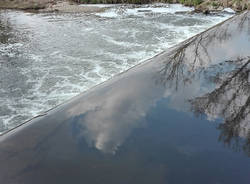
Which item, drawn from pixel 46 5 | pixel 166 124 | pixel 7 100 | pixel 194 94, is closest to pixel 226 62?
pixel 194 94

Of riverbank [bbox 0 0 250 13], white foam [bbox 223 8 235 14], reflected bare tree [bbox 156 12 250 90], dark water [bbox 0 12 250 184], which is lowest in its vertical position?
dark water [bbox 0 12 250 184]

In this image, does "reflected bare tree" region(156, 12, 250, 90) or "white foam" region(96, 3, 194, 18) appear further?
"white foam" region(96, 3, 194, 18)

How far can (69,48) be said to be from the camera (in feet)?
17.7

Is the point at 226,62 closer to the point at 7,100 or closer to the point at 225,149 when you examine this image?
the point at 225,149

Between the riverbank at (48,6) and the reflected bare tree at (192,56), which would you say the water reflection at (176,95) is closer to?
the reflected bare tree at (192,56)

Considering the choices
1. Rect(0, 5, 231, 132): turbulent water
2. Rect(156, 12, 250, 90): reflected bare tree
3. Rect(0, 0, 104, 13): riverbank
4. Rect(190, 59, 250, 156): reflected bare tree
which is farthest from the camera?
Rect(0, 0, 104, 13): riverbank

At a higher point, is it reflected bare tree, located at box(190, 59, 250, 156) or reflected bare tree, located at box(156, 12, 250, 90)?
reflected bare tree, located at box(156, 12, 250, 90)

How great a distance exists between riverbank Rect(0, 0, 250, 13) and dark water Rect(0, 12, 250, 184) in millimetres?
6506

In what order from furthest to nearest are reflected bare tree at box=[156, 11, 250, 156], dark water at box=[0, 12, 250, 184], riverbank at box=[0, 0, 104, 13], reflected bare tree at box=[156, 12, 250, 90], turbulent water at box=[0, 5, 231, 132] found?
riverbank at box=[0, 0, 104, 13] < turbulent water at box=[0, 5, 231, 132] < reflected bare tree at box=[156, 12, 250, 90] < reflected bare tree at box=[156, 11, 250, 156] < dark water at box=[0, 12, 250, 184]

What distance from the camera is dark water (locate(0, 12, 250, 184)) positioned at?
5.29ft

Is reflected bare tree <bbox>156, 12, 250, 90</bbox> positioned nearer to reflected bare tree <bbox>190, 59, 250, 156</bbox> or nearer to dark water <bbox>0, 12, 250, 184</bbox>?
dark water <bbox>0, 12, 250, 184</bbox>

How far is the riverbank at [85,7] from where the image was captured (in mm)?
8727

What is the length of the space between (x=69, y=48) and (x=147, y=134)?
3.91 meters

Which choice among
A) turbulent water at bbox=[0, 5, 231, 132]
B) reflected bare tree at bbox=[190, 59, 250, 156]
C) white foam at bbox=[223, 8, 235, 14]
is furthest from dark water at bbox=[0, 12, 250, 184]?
white foam at bbox=[223, 8, 235, 14]
